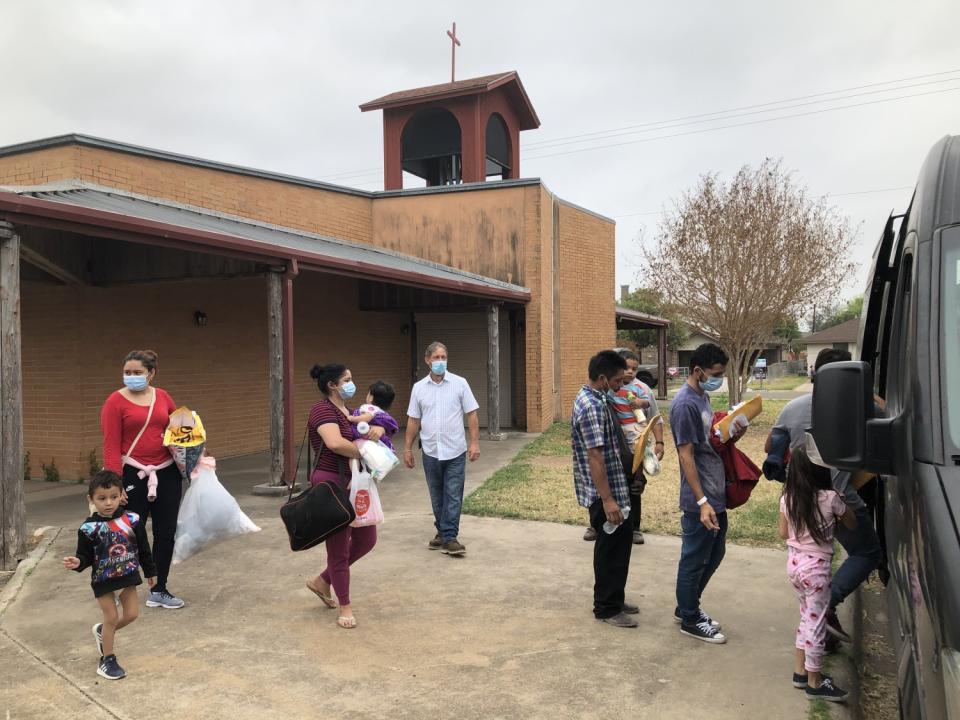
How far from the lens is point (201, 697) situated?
345cm

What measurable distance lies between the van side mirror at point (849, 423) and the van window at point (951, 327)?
0.65 feet

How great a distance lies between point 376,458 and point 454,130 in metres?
15.1

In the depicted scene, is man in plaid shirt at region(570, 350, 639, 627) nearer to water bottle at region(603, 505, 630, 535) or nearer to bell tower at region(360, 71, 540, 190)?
water bottle at region(603, 505, 630, 535)

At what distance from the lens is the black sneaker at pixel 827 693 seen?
3.35 meters

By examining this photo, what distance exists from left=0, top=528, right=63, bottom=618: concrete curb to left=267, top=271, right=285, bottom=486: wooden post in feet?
7.65

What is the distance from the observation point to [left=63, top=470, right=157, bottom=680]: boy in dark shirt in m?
3.58

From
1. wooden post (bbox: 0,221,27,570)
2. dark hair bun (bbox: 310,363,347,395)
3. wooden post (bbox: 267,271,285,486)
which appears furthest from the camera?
wooden post (bbox: 267,271,285,486)

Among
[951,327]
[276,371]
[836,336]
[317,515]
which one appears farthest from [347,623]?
[836,336]

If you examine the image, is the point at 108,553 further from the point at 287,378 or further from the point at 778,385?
the point at 778,385

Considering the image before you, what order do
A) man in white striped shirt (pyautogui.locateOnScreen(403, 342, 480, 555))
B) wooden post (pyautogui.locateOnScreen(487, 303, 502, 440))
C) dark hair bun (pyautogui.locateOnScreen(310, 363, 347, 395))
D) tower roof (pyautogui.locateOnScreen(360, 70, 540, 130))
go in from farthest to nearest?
tower roof (pyautogui.locateOnScreen(360, 70, 540, 130))
wooden post (pyautogui.locateOnScreen(487, 303, 502, 440))
man in white striped shirt (pyautogui.locateOnScreen(403, 342, 480, 555))
dark hair bun (pyautogui.locateOnScreen(310, 363, 347, 395))

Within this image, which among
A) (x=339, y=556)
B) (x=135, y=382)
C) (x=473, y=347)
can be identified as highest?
(x=473, y=347)

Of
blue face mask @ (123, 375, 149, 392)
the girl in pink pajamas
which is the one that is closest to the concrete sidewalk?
the girl in pink pajamas

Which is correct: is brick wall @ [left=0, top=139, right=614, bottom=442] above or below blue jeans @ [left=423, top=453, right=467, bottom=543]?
above

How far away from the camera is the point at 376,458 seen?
14.0 ft
